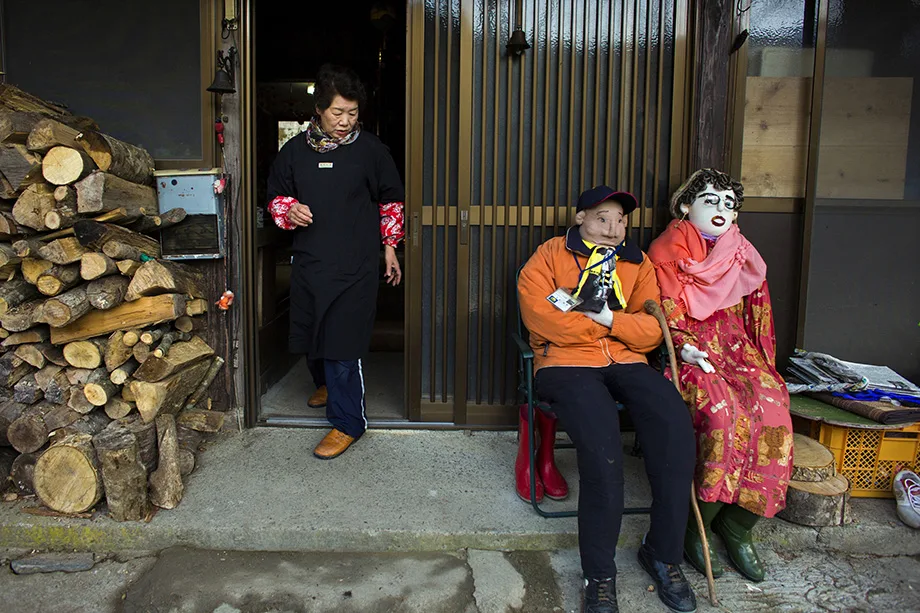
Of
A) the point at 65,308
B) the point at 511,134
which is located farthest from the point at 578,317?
the point at 65,308

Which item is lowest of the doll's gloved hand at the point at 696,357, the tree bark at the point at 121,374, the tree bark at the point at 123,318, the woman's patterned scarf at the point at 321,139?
the tree bark at the point at 121,374

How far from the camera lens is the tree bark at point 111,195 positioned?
123 inches

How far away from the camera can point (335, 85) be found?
11.3ft

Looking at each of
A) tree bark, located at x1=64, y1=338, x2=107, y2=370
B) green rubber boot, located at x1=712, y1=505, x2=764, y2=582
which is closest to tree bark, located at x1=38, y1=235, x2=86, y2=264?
tree bark, located at x1=64, y1=338, x2=107, y2=370

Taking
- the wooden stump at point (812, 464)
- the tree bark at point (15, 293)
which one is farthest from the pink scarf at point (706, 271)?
the tree bark at point (15, 293)

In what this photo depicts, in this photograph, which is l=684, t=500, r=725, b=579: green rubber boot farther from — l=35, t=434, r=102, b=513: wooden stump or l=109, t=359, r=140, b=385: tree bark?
l=109, t=359, r=140, b=385: tree bark

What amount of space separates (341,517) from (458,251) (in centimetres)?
158

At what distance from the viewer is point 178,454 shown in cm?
327

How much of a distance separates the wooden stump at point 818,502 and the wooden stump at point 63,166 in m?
3.52

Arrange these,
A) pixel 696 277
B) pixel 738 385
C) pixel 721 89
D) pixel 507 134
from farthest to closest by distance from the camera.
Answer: pixel 507 134
pixel 721 89
pixel 696 277
pixel 738 385

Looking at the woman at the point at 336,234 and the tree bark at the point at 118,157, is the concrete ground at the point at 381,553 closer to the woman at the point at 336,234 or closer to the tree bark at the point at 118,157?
the woman at the point at 336,234

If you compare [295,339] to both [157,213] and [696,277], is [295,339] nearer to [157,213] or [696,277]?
[157,213]

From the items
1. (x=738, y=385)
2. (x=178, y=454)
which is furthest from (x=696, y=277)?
(x=178, y=454)

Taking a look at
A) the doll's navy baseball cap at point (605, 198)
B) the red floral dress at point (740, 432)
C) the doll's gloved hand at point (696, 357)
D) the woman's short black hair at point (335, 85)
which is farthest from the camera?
the woman's short black hair at point (335, 85)
